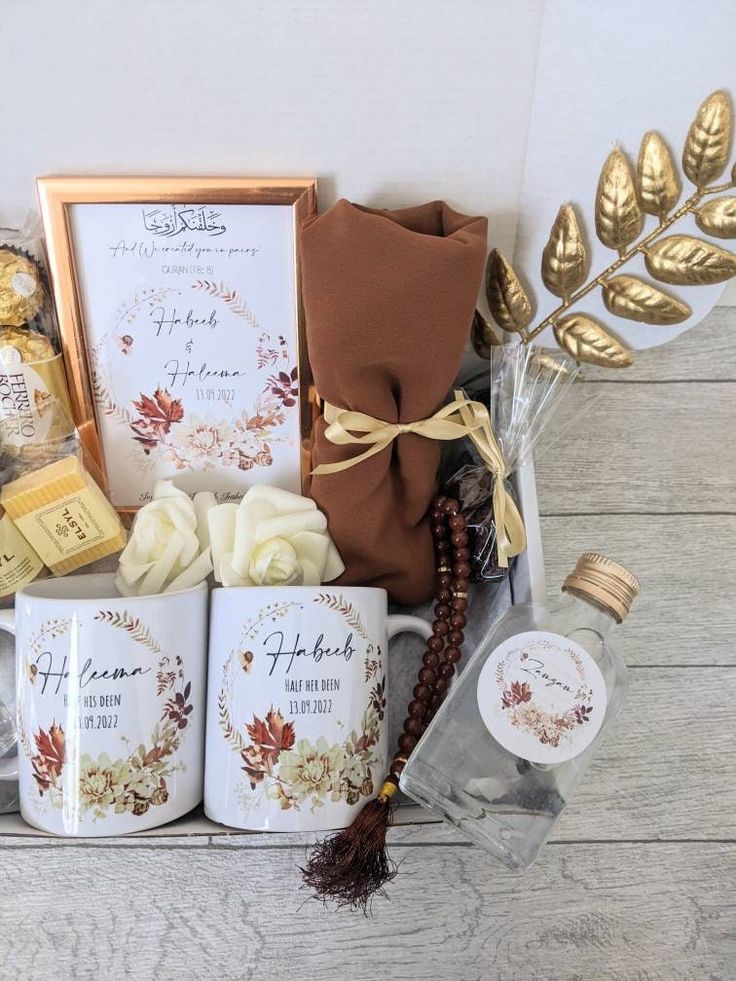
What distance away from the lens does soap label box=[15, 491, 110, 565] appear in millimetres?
579

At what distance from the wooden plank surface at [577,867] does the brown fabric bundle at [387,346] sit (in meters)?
0.15

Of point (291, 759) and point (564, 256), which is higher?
point (564, 256)

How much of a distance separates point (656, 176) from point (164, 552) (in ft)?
1.52

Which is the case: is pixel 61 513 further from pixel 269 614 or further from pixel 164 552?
pixel 269 614

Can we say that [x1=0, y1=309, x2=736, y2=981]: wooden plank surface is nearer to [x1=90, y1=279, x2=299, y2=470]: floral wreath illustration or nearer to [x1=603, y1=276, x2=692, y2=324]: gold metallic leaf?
[x1=603, y1=276, x2=692, y2=324]: gold metallic leaf

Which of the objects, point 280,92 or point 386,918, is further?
point 386,918

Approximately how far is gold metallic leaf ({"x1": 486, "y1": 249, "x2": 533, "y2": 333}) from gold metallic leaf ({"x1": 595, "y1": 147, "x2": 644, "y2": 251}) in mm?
73

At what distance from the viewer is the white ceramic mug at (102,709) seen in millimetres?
514

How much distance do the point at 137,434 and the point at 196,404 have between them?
6 cm

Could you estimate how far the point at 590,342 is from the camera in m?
0.62

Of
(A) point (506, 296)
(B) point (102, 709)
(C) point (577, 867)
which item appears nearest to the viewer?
(B) point (102, 709)

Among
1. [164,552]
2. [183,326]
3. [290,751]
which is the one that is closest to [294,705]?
[290,751]

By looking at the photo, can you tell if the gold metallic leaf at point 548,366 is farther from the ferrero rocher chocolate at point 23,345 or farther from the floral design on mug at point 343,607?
the ferrero rocher chocolate at point 23,345

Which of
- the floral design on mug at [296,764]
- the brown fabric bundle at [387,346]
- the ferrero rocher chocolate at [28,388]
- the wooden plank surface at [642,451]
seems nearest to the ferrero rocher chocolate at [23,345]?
the ferrero rocher chocolate at [28,388]
